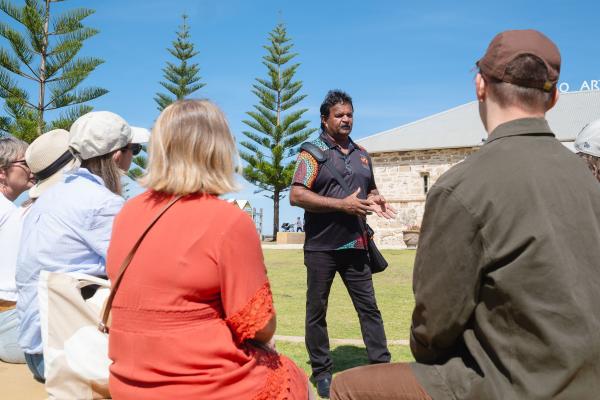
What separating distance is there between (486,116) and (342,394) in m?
0.91

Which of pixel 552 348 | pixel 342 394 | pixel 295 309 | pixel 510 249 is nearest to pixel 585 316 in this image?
pixel 552 348

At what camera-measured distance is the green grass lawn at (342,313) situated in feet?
14.8

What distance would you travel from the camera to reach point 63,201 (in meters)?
2.53

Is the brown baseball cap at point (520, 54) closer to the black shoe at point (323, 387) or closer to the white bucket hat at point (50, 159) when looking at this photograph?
the white bucket hat at point (50, 159)

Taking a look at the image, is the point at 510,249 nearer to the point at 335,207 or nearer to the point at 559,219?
the point at 559,219

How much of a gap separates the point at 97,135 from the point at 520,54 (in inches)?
73.0

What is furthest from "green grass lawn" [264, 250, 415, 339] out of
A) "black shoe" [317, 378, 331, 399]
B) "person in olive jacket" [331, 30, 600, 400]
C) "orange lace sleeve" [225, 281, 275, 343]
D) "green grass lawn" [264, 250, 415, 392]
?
"person in olive jacket" [331, 30, 600, 400]

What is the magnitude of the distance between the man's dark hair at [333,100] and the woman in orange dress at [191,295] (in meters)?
2.20

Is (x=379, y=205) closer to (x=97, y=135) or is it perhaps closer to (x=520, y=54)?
(x=97, y=135)

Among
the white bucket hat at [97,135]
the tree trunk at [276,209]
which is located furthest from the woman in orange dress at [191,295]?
the tree trunk at [276,209]

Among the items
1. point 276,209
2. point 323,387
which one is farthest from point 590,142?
point 276,209

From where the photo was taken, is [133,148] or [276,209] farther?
[276,209]

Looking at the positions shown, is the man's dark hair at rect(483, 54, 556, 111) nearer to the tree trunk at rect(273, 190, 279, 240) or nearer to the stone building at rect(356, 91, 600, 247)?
the stone building at rect(356, 91, 600, 247)

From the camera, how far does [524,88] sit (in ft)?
5.16
